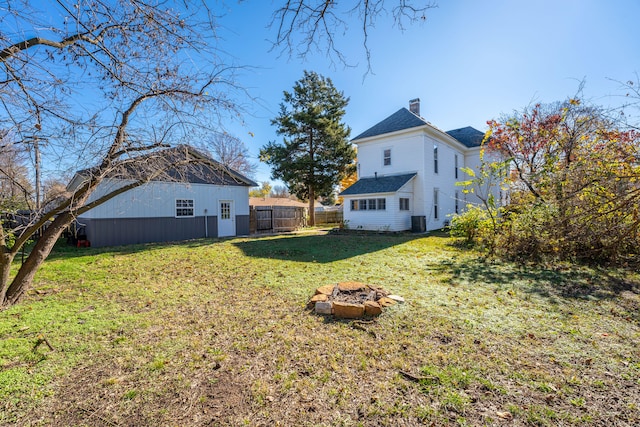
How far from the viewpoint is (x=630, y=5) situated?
409 cm

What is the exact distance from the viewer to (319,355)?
3.03 m

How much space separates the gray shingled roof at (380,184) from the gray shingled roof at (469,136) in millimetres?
6682

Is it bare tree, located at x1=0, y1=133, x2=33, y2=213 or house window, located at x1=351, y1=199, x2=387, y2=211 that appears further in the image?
house window, located at x1=351, y1=199, x2=387, y2=211

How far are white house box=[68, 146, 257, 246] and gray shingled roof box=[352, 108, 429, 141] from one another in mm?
8008

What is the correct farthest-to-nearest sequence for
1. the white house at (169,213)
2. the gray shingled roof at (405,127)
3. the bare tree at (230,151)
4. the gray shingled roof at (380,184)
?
1. the gray shingled roof at (405,127)
2. the gray shingled roof at (380,184)
3. the white house at (169,213)
4. the bare tree at (230,151)

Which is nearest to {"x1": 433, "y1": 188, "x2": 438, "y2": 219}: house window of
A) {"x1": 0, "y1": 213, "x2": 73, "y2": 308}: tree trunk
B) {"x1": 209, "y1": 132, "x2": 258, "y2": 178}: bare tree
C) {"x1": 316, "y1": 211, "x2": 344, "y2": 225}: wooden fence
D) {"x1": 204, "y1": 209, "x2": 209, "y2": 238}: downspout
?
{"x1": 316, "y1": 211, "x2": 344, "y2": 225}: wooden fence

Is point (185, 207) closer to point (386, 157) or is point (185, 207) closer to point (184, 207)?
point (184, 207)

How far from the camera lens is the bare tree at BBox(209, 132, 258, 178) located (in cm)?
466

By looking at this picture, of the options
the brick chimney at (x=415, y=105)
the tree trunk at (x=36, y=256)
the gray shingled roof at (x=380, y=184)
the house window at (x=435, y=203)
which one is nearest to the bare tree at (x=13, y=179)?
the tree trunk at (x=36, y=256)

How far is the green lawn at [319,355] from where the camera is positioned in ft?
7.29

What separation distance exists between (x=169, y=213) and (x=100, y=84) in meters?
11.0

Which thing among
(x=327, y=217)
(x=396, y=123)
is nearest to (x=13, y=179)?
(x=396, y=123)

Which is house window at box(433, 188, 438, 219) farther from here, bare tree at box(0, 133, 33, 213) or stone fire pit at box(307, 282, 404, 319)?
bare tree at box(0, 133, 33, 213)

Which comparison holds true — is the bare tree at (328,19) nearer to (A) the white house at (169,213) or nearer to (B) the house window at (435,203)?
(A) the white house at (169,213)
